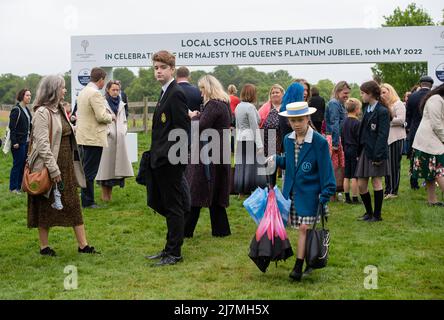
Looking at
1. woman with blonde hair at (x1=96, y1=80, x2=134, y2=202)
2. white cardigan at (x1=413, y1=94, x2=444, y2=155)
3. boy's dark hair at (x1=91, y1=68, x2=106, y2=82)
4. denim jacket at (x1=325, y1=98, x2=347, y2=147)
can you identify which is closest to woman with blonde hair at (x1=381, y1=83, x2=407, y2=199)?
denim jacket at (x1=325, y1=98, x2=347, y2=147)

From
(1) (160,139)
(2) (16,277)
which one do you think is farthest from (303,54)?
(2) (16,277)

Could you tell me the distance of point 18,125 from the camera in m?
11.8

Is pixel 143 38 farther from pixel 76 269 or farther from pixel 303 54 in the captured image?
pixel 76 269

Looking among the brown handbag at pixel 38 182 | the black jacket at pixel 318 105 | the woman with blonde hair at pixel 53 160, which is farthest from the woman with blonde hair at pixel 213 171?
the black jacket at pixel 318 105

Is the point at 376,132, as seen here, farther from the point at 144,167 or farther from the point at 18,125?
the point at 18,125

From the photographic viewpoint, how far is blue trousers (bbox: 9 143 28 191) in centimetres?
1183

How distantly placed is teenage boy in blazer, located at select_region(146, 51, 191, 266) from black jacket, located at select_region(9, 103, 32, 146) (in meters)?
5.50

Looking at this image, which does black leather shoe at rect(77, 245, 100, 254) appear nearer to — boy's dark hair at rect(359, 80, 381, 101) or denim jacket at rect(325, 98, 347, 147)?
boy's dark hair at rect(359, 80, 381, 101)

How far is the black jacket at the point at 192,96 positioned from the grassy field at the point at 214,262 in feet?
5.27

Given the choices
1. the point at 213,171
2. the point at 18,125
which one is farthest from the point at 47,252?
the point at 18,125

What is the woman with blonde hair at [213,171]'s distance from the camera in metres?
8.00

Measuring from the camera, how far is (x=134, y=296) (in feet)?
18.3

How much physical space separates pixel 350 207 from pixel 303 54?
6876mm

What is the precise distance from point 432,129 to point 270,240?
15.3ft
